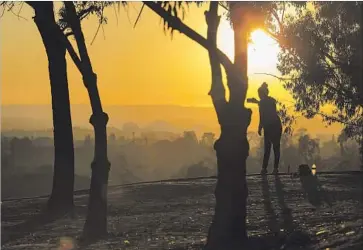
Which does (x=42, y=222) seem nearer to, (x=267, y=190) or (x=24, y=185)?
(x=267, y=190)

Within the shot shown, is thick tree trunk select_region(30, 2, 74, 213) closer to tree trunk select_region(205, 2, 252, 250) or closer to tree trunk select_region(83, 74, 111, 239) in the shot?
tree trunk select_region(83, 74, 111, 239)

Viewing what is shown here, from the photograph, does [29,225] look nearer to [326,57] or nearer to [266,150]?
[266,150]

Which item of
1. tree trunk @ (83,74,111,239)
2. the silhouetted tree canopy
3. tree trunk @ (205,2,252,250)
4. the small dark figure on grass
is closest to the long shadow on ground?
tree trunk @ (83,74,111,239)

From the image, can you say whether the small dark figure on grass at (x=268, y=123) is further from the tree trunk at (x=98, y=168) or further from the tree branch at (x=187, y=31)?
the tree branch at (x=187, y=31)

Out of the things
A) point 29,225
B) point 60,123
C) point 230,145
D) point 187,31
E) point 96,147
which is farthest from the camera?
point 60,123

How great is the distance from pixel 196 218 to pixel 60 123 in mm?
4719

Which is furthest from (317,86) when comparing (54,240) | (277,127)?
(54,240)

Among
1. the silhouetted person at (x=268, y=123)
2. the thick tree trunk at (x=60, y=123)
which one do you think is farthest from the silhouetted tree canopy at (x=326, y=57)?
the thick tree trunk at (x=60, y=123)

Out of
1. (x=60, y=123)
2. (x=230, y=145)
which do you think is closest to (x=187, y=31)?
(x=230, y=145)

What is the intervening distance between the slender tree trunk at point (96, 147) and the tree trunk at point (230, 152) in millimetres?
2772

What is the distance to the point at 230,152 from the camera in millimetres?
9461

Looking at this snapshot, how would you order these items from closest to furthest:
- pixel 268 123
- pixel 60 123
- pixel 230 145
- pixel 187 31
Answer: pixel 187 31
pixel 230 145
pixel 60 123
pixel 268 123

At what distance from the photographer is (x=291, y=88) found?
1202 inches

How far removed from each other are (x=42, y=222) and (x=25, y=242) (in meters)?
2.07
